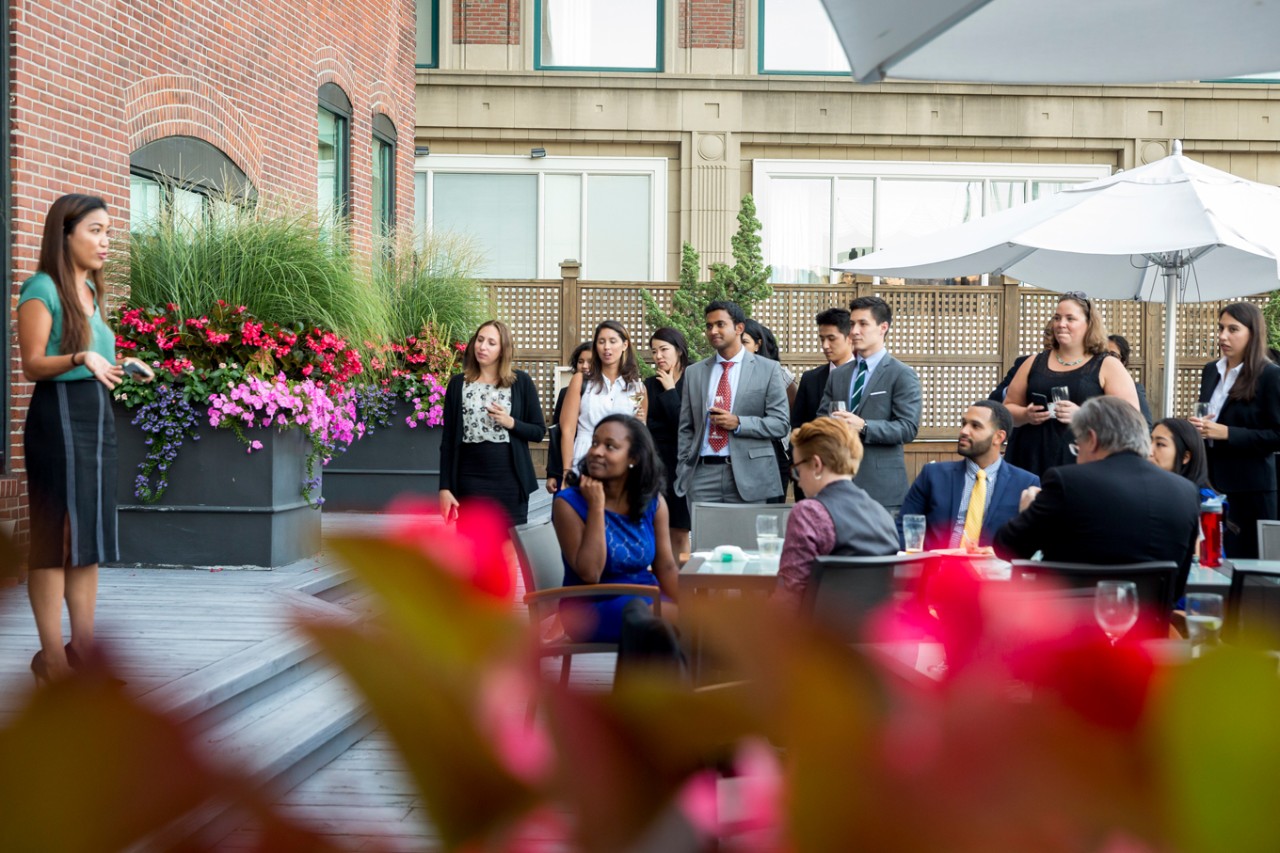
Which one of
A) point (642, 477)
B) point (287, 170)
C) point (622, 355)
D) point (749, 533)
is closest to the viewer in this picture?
point (642, 477)

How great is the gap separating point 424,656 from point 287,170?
437 inches

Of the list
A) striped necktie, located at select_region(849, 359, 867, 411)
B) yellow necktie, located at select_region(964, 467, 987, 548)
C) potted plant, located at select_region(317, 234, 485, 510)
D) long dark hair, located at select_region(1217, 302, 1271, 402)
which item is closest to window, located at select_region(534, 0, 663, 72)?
potted plant, located at select_region(317, 234, 485, 510)

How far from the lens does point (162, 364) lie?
6906 mm

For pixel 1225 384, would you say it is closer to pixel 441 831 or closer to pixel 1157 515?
pixel 1157 515

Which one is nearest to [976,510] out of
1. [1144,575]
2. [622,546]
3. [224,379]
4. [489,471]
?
[1144,575]

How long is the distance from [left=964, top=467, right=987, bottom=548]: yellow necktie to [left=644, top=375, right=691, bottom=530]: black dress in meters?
2.22

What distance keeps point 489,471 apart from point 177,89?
14.0ft

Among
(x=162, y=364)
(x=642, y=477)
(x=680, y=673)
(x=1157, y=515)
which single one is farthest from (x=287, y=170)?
(x=680, y=673)

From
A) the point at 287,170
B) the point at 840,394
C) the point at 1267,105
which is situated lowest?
the point at 840,394

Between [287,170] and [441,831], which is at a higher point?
[287,170]

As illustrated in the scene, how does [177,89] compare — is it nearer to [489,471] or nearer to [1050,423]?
[489,471]

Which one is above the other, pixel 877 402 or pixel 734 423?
pixel 877 402

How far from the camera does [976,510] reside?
5055 mm

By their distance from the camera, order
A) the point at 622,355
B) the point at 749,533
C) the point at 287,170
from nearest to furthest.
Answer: the point at 749,533 < the point at 622,355 < the point at 287,170
